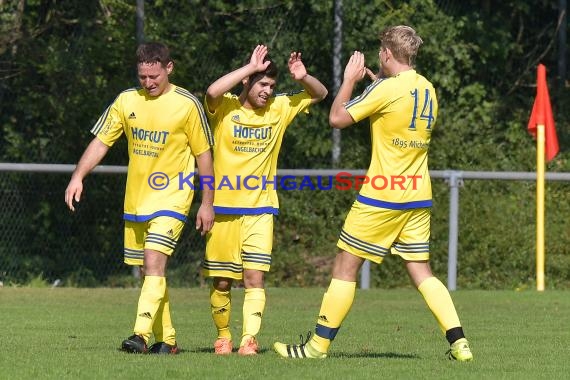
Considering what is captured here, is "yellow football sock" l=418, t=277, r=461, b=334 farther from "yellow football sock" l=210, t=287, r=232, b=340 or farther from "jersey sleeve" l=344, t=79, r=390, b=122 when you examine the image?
"yellow football sock" l=210, t=287, r=232, b=340

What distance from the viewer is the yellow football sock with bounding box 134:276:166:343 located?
26.9ft

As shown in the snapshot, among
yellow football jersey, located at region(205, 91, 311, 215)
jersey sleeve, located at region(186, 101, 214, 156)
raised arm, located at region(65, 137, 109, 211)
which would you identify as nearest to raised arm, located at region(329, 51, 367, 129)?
yellow football jersey, located at region(205, 91, 311, 215)

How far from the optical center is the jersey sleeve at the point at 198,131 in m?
8.40

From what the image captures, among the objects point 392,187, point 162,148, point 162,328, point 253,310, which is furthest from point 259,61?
point 162,328

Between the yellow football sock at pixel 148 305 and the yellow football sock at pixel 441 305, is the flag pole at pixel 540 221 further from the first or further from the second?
the yellow football sock at pixel 148 305

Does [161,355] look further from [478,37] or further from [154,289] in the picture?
[478,37]

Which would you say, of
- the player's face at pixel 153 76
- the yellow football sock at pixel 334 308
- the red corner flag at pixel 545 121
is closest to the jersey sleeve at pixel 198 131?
the player's face at pixel 153 76

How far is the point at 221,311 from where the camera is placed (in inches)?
344

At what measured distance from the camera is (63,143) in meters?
15.7

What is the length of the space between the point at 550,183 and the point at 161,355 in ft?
26.3

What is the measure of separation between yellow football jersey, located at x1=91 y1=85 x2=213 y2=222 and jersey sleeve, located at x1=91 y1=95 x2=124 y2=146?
7 centimetres

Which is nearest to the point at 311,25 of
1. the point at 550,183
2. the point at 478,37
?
the point at 478,37

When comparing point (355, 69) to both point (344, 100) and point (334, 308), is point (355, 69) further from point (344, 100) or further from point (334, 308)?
point (334, 308)

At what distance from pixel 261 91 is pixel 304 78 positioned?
12.1 inches
